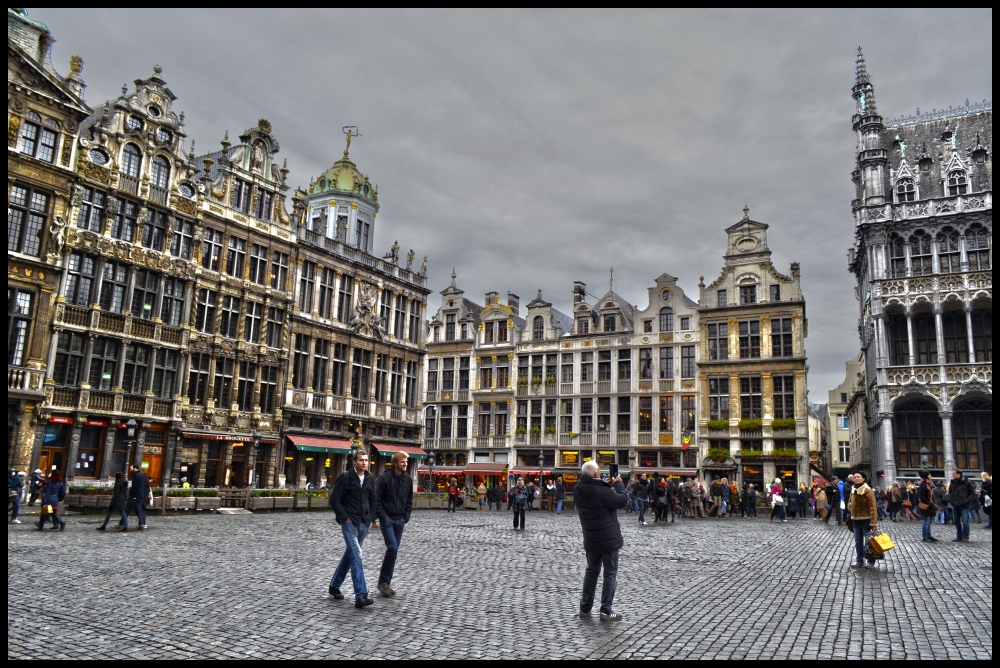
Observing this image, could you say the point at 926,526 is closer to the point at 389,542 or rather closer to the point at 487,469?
the point at 389,542

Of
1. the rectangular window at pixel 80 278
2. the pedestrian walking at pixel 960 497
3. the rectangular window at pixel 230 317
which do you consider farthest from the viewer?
the rectangular window at pixel 230 317

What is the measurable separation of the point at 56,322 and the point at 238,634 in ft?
93.5

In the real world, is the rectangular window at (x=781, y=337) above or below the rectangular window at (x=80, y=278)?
above

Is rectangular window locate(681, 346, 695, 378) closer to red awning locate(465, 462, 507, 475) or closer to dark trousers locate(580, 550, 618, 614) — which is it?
red awning locate(465, 462, 507, 475)

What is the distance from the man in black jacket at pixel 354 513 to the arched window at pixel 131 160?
101 feet

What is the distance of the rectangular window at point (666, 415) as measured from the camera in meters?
52.0

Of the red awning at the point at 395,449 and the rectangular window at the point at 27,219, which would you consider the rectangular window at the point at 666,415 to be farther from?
the rectangular window at the point at 27,219

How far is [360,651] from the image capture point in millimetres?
6973

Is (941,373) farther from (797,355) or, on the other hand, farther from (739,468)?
(739,468)

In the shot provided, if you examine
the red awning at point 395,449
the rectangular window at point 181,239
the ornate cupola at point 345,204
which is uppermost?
the ornate cupola at point 345,204

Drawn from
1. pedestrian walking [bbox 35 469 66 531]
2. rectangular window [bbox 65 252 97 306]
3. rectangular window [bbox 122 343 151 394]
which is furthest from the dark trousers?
rectangular window [bbox 122 343 151 394]

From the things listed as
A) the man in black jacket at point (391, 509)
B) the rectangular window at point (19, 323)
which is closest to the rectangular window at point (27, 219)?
the rectangular window at point (19, 323)

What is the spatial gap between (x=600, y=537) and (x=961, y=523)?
15.9 meters

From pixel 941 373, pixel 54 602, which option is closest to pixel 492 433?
pixel 941 373
